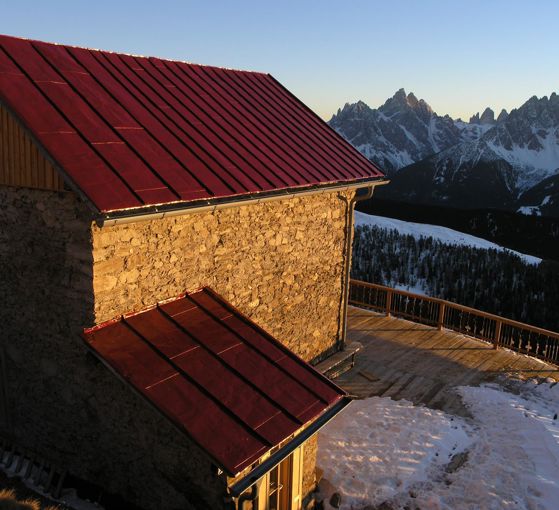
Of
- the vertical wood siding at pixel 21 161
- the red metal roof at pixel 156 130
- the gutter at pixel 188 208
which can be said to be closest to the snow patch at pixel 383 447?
the gutter at pixel 188 208

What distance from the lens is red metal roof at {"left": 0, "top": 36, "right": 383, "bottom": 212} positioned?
647 cm

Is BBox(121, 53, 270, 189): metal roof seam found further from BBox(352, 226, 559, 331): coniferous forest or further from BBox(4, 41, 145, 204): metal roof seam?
BBox(352, 226, 559, 331): coniferous forest

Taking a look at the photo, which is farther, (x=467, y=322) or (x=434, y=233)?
(x=434, y=233)

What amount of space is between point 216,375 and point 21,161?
3607 mm

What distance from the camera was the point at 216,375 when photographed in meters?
6.53

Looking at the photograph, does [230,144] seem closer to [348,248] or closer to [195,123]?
[195,123]

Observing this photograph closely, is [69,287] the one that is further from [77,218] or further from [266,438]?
[266,438]

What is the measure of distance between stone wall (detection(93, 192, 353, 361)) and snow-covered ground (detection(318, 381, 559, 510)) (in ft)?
6.87

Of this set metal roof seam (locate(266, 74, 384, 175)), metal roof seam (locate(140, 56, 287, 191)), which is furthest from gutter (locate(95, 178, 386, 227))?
metal roof seam (locate(266, 74, 384, 175))

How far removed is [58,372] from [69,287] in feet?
4.29

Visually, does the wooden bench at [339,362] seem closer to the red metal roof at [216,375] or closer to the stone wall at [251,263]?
the stone wall at [251,263]

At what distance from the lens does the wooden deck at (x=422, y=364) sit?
11.5 meters

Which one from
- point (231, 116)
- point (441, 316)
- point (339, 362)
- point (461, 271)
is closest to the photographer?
point (231, 116)

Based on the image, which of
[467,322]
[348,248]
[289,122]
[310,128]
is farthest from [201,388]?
[467,322]
